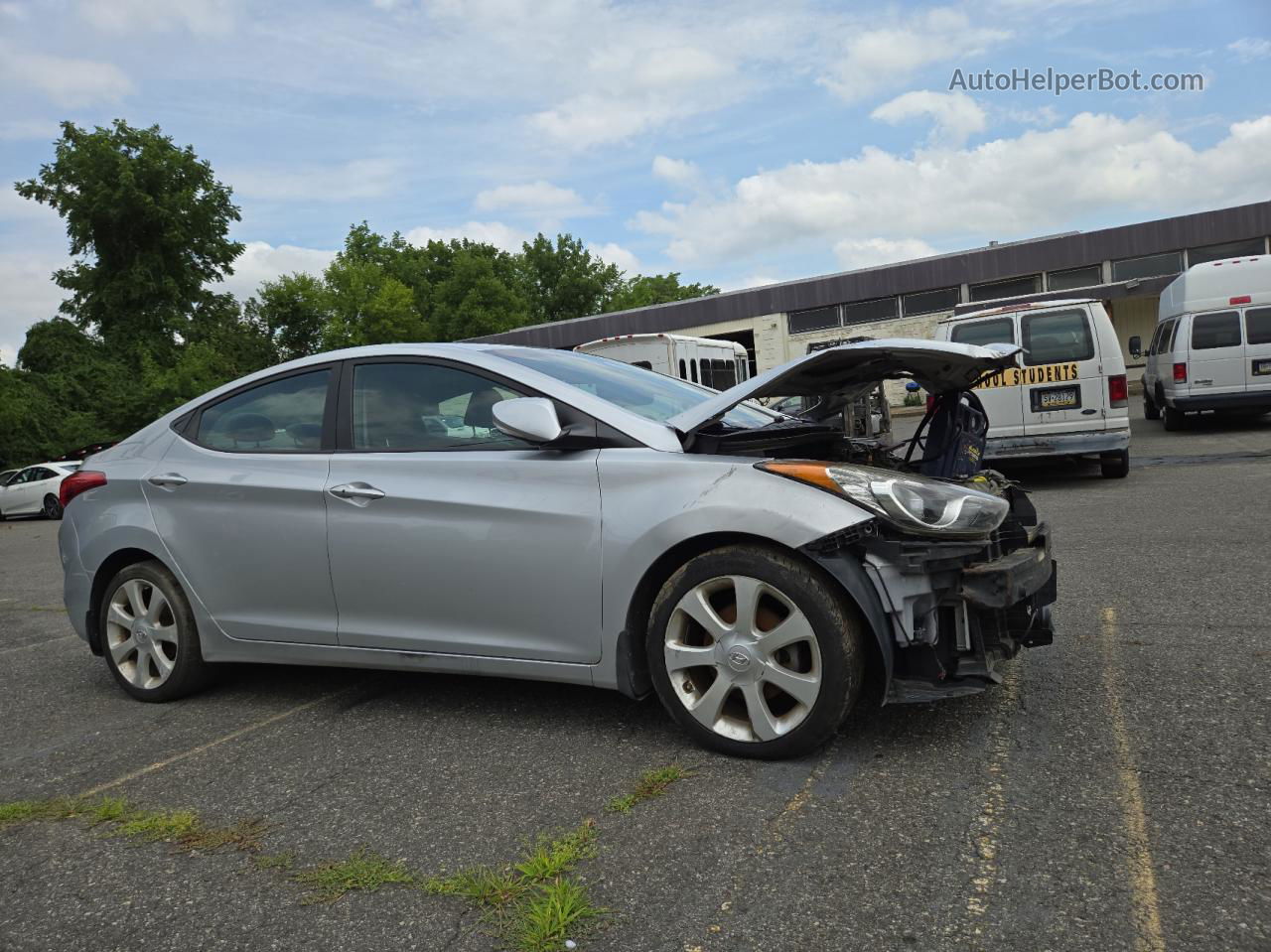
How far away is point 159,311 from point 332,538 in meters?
47.9

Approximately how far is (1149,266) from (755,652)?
3193 cm

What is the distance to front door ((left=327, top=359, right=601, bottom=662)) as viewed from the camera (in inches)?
138

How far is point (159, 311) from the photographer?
152 feet

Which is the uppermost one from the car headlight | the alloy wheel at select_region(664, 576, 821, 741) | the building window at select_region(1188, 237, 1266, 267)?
the building window at select_region(1188, 237, 1266, 267)

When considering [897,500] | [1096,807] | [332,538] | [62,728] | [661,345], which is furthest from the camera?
[661,345]

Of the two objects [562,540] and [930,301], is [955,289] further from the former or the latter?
[562,540]

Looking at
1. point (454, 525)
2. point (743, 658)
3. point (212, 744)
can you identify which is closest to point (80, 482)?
point (212, 744)

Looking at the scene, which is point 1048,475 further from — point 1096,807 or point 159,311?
point 159,311

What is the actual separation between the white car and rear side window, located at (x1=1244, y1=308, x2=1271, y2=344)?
885 inches

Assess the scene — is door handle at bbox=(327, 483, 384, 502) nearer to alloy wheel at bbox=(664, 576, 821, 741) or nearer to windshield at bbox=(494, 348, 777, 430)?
windshield at bbox=(494, 348, 777, 430)

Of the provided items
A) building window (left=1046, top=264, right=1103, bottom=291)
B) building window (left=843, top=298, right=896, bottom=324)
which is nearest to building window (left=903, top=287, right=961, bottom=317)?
building window (left=843, top=298, right=896, bottom=324)

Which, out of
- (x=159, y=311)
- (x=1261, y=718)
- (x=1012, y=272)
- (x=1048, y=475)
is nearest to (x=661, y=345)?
(x=1048, y=475)

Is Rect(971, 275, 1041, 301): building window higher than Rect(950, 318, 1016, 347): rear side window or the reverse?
higher

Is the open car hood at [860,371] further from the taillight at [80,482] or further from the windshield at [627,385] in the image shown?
the taillight at [80,482]
